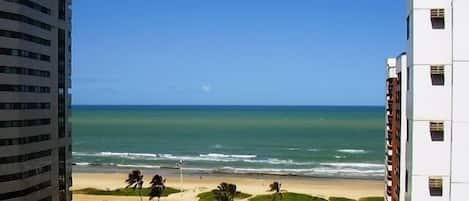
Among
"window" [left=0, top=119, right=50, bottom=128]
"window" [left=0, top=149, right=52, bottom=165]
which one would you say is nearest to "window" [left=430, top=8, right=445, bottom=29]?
"window" [left=0, top=119, right=50, bottom=128]

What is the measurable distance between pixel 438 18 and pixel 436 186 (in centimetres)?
360

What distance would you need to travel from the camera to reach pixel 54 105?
2248 inches

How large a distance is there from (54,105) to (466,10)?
4898 centimetres

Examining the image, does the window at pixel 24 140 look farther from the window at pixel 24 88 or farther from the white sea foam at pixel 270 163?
the white sea foam at pixel 270 163

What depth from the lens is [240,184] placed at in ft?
329

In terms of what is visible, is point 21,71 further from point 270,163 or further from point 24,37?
point 270,163

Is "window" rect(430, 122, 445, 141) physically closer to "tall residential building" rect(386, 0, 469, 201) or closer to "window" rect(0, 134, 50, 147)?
"tall residential building" rect(386, 0, 469, 201)

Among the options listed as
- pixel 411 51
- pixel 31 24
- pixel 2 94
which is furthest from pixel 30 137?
pixel 411 51

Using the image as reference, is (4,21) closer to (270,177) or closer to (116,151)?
(270,177)

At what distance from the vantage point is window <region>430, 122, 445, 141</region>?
13.2 meters

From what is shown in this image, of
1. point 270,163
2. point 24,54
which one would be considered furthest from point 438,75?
point 270,163

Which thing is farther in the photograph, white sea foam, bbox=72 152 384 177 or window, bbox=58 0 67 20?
white sea foam, bbox=72 152 384 177

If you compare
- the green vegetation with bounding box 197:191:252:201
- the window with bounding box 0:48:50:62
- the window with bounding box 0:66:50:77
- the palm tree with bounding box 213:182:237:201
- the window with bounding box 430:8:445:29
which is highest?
the window with bounding box 0:48:50:62

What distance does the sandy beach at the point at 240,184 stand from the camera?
89.8 meters
